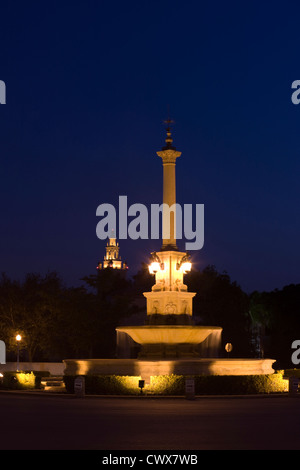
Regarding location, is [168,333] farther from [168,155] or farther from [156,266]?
[168,155]

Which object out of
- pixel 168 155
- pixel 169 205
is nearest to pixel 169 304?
pixel 169 205

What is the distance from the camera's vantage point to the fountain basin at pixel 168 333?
43062 mm

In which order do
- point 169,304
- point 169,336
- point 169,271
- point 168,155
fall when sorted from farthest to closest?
point 168,155, point 169,271, point 169,304, point 169,336

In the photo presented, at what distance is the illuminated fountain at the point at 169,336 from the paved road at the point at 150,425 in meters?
6.96

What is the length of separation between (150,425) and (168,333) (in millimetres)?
23119

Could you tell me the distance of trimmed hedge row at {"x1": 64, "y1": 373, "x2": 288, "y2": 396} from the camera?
3469 cm

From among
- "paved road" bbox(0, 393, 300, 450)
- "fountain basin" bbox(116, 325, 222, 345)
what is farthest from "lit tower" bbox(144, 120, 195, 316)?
"paved road" bbox(0, 393, 300, 450)

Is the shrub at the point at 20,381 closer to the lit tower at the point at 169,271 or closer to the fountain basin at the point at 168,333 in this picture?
the fountain basin at the point at 168,333

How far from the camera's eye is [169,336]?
1716 inches

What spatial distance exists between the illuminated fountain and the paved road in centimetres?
696

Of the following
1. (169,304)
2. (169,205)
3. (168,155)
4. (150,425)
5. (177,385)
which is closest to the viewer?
(150,425)

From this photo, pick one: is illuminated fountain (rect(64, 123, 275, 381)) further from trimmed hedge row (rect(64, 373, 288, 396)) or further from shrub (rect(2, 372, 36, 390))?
shrub (rect(2, 372, 36, 390))
